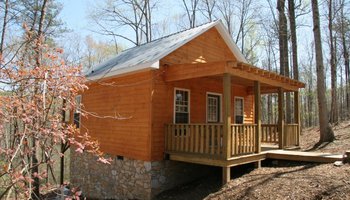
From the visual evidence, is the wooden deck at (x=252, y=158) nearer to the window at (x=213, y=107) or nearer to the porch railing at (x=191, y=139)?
the porch railing at (x=191, y=139)

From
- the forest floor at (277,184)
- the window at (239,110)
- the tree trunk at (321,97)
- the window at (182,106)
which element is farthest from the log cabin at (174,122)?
the window at (239,110)

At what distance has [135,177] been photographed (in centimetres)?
991

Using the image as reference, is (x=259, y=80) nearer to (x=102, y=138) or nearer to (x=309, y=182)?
(x=309, y=182)

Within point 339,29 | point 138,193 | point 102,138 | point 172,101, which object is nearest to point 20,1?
point 102,138

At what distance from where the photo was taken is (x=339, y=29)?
69.3 ft

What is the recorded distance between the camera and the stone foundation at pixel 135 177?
373 inches

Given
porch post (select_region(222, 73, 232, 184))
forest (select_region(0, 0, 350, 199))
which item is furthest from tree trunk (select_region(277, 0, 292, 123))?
porch post (select_region(222, 73, 232, 184))

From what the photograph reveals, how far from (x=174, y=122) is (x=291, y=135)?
4.92 m

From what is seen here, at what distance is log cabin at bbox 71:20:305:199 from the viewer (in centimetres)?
857

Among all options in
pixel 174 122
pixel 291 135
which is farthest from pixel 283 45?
pixel 174 122

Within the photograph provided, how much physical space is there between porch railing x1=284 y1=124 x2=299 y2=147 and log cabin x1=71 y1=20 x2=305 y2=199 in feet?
0.13

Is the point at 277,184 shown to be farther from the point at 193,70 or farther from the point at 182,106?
the point at 182,106

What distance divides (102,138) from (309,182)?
25.2ft

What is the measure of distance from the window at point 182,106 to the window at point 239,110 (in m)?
3.55
